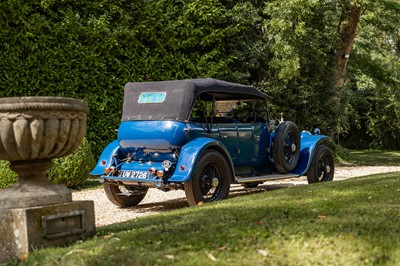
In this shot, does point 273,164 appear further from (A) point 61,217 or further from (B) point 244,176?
(A) point 61,217

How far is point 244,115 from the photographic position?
9.32 meters

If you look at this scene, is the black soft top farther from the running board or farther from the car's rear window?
the running board

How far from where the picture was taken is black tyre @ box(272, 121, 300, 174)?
8531 mm

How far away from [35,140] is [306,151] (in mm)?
6050

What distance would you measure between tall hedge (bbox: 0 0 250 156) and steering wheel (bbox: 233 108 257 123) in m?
3.77

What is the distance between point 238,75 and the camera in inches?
542

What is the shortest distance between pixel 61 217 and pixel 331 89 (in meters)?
12.9

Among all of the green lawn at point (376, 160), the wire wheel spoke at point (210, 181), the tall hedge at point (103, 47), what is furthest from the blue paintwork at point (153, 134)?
the green lawn at point (376, 160)

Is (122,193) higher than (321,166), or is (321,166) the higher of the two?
(321,166)

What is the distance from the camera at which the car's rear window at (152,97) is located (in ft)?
24.5

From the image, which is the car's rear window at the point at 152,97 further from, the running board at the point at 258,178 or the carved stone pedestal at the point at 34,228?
the carved stone pedestal at the point at 34,228

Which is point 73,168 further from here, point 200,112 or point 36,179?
point 36,179

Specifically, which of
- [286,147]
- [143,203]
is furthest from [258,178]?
[143,203]

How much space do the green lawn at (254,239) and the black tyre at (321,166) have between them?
4135 millimetres
